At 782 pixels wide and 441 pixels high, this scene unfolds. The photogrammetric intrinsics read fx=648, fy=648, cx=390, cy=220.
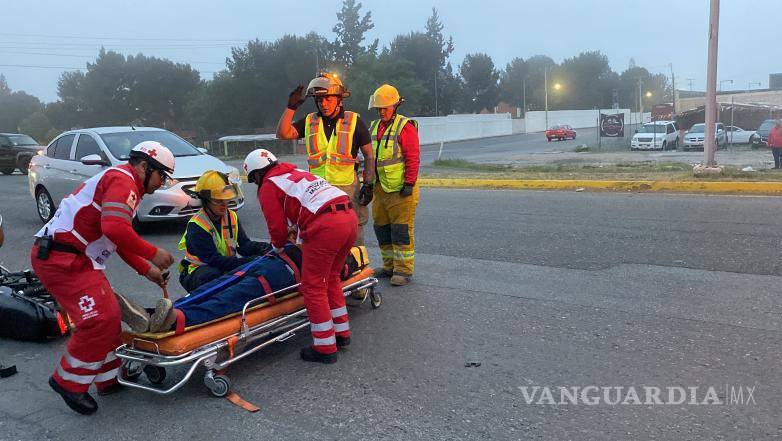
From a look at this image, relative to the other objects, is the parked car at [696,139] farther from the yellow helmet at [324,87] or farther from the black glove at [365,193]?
the yellow helmet at [324,87]

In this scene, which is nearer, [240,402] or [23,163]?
[240,402]

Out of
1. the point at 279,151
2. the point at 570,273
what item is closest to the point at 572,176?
the point at 570,273

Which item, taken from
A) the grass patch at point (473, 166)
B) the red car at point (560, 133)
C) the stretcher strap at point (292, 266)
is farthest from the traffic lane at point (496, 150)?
the stretcher strap at point (292, 266)

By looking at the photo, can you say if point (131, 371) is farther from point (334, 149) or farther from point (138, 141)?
point (138, 141)

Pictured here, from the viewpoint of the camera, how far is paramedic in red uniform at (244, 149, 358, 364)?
4.31 m

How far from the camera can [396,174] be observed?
6.11 metres

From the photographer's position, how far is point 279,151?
45.1 meters

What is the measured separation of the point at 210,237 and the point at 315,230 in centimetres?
128

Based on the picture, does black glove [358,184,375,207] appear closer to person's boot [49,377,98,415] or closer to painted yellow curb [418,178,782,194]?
person's boot [49,377,98,415]

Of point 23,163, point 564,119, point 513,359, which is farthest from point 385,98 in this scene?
point 564,119

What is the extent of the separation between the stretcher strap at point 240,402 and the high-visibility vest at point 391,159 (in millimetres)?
2775

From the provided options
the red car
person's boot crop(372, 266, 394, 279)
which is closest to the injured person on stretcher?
person's boot crop(372, 266, 394, 279)

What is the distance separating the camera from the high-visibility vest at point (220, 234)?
5176 mm

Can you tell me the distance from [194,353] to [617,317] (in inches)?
124
